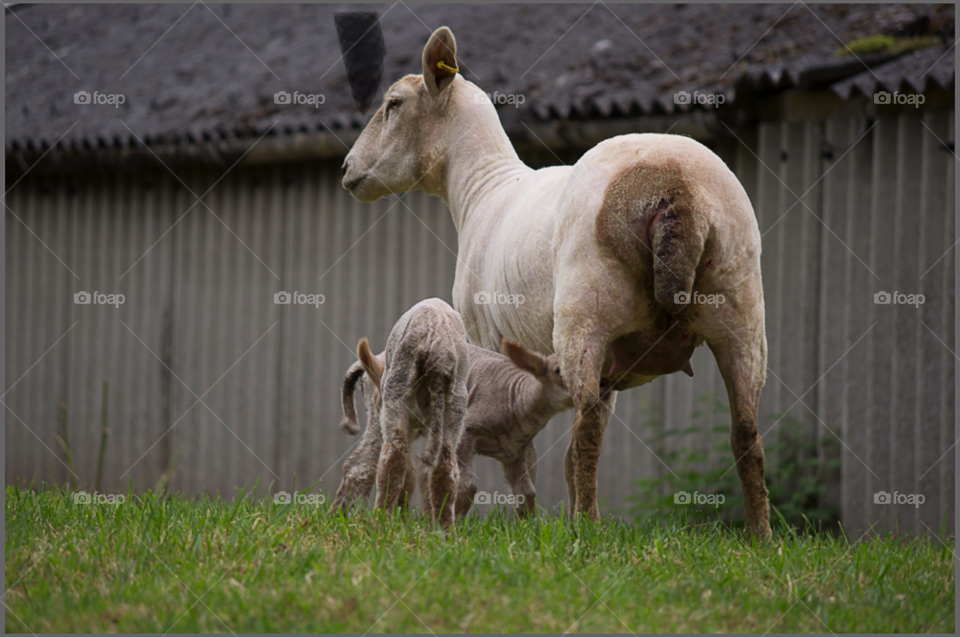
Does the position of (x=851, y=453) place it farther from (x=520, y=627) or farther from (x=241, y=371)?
(x=241, y=371)

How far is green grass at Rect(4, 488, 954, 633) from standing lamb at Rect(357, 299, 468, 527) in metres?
0.15

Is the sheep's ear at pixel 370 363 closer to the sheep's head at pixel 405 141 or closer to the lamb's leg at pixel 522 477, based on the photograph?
the lamb's leg at pixel 522 477

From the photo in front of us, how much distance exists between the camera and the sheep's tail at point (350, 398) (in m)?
4.45

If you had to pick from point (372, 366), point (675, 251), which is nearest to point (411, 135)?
point (372, 366)

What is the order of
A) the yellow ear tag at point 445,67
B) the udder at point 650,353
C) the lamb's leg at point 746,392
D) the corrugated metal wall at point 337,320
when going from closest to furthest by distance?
the lamb's leg at point 746,392 < the udder at point 650,353 < the yellow ear tag at point 445,67 < the corrugated metal wall at point 337,320

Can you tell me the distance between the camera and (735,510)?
7.01 m

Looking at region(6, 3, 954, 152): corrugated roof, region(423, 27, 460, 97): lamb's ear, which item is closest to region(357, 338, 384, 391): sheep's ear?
region(423, 27, 460, 97): lamb's ear

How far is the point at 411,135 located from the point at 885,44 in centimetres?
398

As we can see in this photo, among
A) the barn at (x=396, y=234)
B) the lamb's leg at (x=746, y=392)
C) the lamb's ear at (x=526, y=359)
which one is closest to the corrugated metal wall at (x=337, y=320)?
the barn at (x=396, y=234)

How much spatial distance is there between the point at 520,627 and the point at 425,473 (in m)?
1.56

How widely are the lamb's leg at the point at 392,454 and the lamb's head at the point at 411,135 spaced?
82.2 inches

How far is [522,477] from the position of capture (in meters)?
4.79

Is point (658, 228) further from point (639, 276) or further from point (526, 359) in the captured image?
point (526, 359)

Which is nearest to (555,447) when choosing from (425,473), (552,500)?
(552,500)
